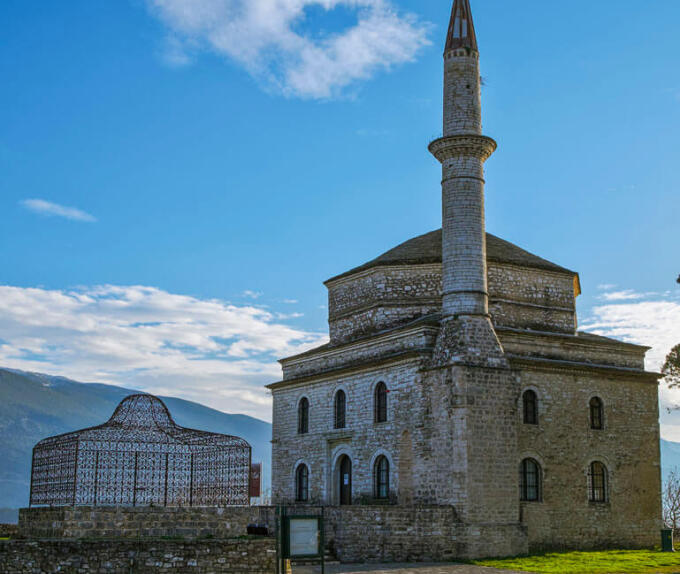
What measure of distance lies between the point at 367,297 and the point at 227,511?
42.8ft

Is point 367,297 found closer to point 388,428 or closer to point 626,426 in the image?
point 388,428

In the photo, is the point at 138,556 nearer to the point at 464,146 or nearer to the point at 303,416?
the point at 303,416

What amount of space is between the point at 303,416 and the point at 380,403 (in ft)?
15.9

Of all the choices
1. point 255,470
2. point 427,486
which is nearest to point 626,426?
point 427,486

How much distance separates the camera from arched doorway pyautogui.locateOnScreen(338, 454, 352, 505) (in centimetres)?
2656

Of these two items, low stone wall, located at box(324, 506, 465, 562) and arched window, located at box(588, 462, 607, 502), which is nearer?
low stone wall, located at box(324, 506, 465, 562)

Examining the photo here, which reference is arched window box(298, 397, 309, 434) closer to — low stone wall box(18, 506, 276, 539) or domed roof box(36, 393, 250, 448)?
domed roof box(36, 393, 250, 448)

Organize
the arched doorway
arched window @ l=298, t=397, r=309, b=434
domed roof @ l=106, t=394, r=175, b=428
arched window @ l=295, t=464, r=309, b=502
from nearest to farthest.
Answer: domed roof @ l=106, t=394, r=175, b=428
the arched doorway
arched window @ l=295, t=464, r=309, b=502
arched window @ l=298, t=397, r=309, b=434

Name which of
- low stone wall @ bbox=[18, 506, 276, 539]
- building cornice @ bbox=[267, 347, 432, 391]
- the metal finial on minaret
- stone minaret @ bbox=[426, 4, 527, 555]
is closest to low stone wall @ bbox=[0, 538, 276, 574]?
low stone wall @ bbox=[18, 506, 276, 539]

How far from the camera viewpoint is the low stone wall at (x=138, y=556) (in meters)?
14.9

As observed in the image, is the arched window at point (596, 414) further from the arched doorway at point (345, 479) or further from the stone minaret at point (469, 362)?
the arched doorway at point (345, 479)

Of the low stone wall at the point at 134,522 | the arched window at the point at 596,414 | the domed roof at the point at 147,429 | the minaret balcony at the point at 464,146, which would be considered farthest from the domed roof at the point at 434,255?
the low stone wall at the point at 134,522

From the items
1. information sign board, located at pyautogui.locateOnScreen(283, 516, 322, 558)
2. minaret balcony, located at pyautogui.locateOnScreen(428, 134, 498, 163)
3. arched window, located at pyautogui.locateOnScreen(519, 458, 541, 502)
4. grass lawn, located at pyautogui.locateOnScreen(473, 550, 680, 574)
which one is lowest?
grass lawn, located at pyautogui.locateOnScreen(473, 550, 680, 574)

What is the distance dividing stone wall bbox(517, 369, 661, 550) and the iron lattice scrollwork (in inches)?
343
